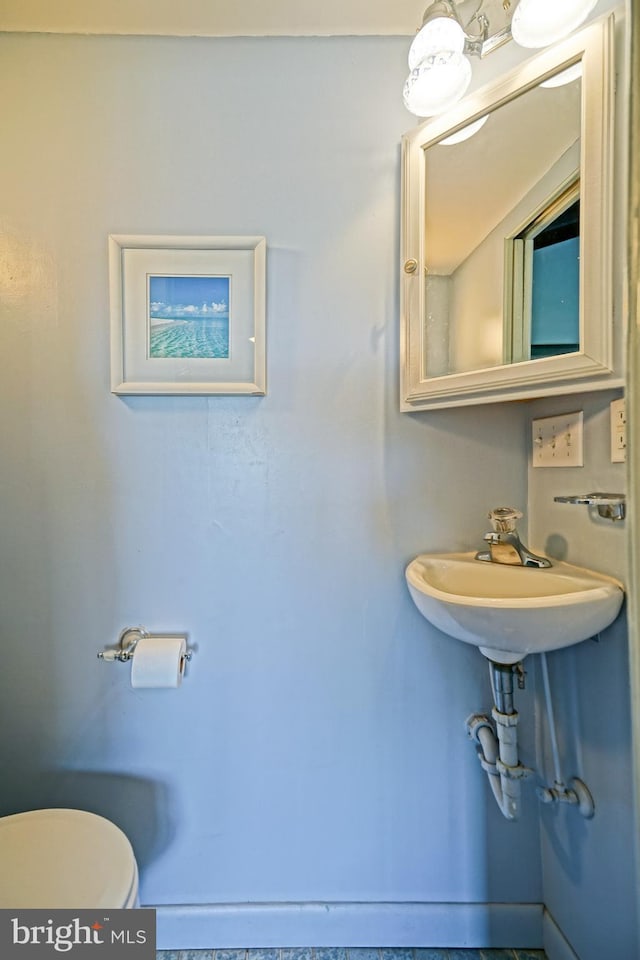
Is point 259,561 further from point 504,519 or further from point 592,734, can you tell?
point 592,734

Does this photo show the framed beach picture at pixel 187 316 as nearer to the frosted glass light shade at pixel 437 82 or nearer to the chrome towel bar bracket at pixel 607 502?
the frosted glass light shade at pixel 437 82

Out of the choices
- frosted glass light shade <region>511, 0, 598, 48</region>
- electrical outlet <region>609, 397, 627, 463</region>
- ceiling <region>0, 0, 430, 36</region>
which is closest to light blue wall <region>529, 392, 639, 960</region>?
electrical outlet <region>609, 397, 627, 463</region>

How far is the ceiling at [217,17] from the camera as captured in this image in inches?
36.1

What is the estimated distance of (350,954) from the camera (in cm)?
96

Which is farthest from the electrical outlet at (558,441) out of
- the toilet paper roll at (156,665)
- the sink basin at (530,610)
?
the toilet paper roll at (156,665)

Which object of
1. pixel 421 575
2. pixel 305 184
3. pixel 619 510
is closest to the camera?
pixel 619 510

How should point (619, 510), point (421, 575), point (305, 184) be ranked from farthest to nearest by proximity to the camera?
point (305, 184)
point (421, 575)
point (619, 510)

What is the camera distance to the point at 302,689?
1.00 meters

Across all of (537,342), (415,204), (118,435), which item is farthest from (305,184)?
(118,435)

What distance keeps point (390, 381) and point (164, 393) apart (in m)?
0.58

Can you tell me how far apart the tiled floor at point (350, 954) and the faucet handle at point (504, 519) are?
3.53 feet

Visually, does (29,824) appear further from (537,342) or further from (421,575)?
(537,342)

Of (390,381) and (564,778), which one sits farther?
(390,381)

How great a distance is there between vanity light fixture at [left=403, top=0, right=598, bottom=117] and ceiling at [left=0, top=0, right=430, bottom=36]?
7.5 inches
